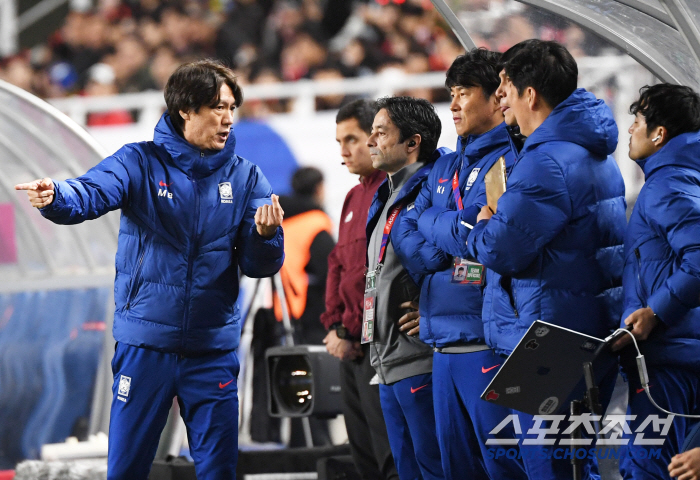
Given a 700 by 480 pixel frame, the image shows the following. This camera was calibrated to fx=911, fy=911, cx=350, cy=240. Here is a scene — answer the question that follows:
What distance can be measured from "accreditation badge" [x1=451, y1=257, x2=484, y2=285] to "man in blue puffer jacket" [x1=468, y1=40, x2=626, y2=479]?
A: 0.96 feet

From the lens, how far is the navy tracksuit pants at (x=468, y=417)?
3.18 metres

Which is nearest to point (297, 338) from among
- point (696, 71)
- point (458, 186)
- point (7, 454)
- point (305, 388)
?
point (305, 388)

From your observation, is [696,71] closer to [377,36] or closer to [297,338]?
[297,338]

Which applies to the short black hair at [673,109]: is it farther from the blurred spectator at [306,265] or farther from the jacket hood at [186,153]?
the blurred spectator at [306,265]

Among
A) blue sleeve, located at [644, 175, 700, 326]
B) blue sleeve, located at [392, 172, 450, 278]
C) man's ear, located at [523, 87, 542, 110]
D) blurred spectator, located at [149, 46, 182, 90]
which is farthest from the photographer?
blurred spectator, located at [149, 46, 182, 90]

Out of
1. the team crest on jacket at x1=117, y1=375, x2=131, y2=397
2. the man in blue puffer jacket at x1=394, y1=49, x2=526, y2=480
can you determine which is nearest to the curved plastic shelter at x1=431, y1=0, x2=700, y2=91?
the man in blue puffer jacket at x1=394, y1=49, x2=526, y2=480

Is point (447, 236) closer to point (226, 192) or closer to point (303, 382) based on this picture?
point (226, 192)

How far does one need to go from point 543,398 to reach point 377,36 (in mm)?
9811

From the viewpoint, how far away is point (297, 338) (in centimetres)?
580

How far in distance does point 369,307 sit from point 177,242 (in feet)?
2.76

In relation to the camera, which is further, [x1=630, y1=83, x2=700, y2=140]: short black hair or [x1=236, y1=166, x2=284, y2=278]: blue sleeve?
[x1=236, y1=166, x2=284, y2=278]: blue sleeve

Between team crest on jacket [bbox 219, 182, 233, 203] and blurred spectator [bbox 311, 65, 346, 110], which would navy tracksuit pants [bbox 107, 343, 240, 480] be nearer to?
team crest on jacket [bbox 219, 182, 233, 203]

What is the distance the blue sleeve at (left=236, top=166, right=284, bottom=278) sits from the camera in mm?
3629

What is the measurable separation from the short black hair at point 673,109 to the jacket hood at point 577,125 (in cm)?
23
